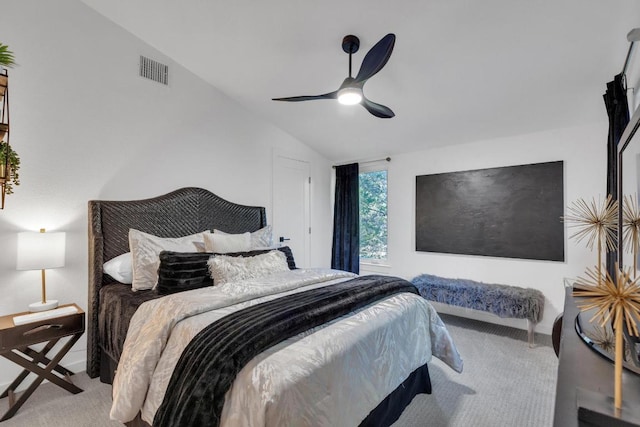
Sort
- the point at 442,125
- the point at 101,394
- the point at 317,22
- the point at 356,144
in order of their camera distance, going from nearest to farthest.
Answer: the point at 101,394, the point at 317,22, the point at 442,125, the point at 356,144

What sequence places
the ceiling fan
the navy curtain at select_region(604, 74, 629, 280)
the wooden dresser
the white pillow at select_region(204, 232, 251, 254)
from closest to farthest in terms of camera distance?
the wooden dresser, the ceiling fan, the navy curtain at select_region(604, 74, 629, 280), the white pillow at select_region(204, 232, 251, 254)

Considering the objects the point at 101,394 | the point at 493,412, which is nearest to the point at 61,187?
the point at 101,394

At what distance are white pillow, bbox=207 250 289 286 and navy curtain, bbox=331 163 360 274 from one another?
2.29 meters

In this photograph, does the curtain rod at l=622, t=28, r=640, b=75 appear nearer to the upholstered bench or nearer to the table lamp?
the upholstered bench

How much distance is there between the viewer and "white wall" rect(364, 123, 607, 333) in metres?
3.15

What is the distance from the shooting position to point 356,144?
446 centimetres

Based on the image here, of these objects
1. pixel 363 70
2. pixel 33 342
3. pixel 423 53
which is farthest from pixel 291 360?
pixel 423 53

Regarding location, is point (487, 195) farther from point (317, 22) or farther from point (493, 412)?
point (317, 22)

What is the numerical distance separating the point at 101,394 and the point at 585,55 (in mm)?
4492

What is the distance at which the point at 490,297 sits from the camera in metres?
3.24

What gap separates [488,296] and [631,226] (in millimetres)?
2169

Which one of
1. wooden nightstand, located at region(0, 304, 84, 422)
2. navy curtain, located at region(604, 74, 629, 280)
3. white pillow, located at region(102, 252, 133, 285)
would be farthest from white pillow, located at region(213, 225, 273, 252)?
navy curtain, located at region(604, 74, 629, 280)

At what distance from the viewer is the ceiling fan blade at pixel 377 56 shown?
1845 mm

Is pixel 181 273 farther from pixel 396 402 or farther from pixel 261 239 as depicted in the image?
pixel 396 402
